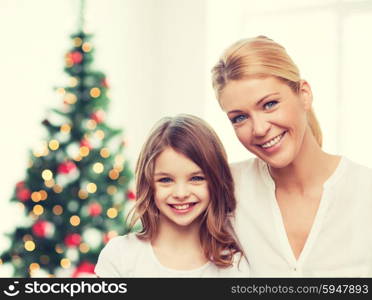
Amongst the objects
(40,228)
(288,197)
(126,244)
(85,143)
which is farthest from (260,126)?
(40,228)

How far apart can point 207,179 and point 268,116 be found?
288 mm

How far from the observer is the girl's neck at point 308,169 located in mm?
1765

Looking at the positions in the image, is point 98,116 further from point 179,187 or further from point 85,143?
point 179,187

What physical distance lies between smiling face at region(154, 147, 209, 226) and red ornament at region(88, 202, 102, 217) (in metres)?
1.75

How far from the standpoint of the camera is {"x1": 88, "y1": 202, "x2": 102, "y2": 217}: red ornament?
336 centimetres

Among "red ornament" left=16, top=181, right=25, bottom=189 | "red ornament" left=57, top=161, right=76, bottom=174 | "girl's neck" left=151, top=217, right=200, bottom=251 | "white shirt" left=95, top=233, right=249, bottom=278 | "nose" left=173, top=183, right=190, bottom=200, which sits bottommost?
"white shirt" left=95, top=233, right=249, bottom=278

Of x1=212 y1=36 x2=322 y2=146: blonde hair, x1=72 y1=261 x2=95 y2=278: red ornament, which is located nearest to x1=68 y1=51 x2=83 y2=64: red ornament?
x1=72 y1=261 x2=95 y2=278: red ornament

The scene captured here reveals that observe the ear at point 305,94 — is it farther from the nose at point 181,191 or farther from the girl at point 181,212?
the nose at point 181,191

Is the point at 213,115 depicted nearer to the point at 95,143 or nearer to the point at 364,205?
the point at 95,143

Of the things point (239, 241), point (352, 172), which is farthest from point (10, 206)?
point (352, 172)

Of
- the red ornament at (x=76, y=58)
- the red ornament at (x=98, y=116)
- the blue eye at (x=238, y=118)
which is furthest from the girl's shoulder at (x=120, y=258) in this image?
the red ornament at (x=76, y=58)

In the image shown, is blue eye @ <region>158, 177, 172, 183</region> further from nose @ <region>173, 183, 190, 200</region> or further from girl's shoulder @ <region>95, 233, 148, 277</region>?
girl's shoulder @ <region>95, 233, 148, 277</region>

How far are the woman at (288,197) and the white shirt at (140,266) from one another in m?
0.11

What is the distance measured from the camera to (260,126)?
1.62 metres
